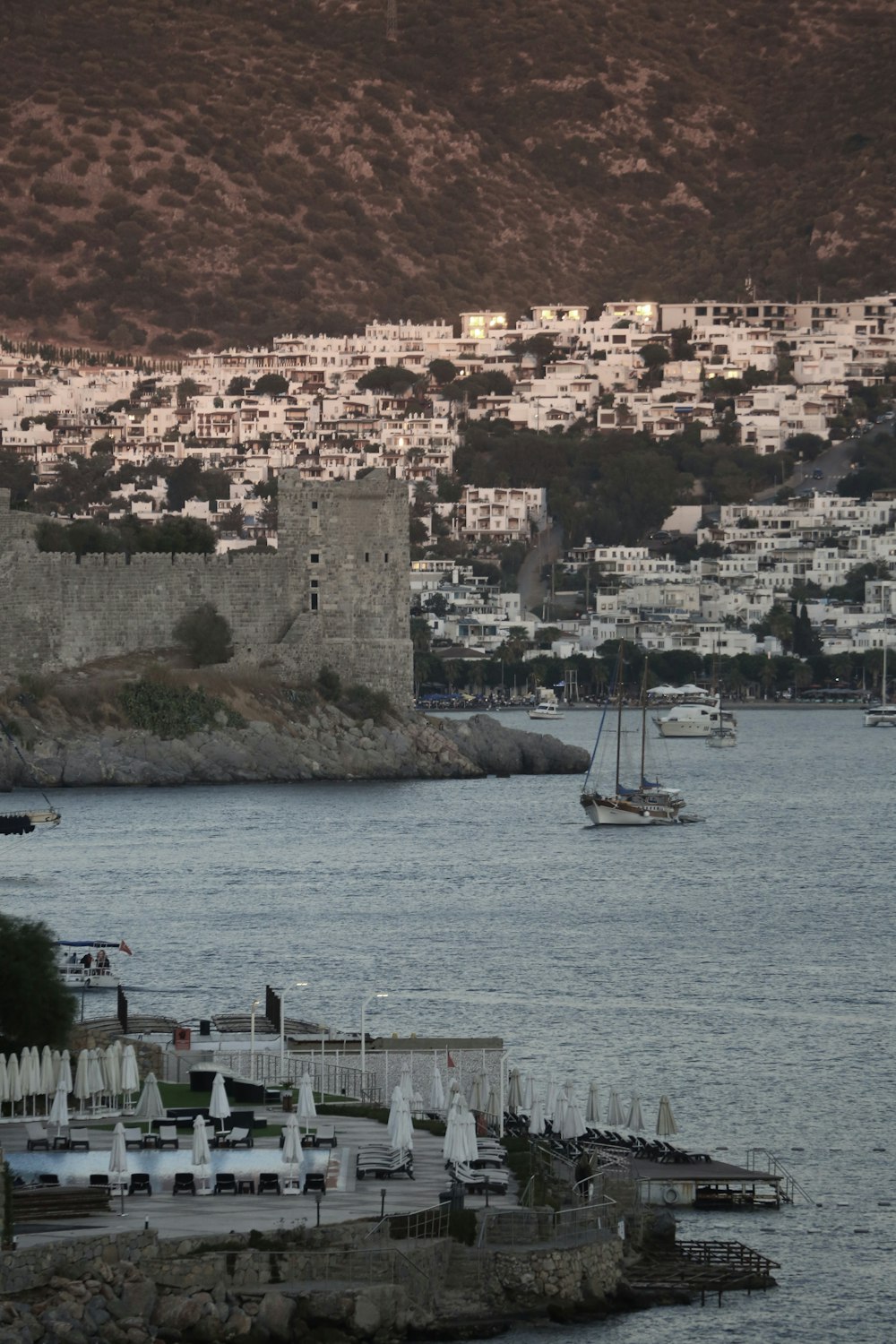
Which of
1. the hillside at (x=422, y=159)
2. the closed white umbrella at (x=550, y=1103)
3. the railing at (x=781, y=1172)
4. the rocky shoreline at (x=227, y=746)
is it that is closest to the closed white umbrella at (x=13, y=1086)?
the closed white umbrella at (x=550, y=1103)

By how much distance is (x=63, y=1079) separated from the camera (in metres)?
21.1

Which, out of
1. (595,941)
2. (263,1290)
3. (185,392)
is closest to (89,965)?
(595,941)

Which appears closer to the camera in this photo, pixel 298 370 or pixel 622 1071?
pixel 622 1071

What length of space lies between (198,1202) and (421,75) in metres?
161

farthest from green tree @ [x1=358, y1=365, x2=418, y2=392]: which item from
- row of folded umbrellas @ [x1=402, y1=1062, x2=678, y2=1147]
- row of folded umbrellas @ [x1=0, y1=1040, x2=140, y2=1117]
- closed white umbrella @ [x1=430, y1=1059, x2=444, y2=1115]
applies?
row of folded umbrellas @ [x1=0, y1=1040, x2=140, y2=1117]

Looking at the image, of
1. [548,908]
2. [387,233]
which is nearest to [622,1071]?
[548,908]

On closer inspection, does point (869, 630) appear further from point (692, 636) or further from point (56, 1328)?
point (56, 1328)

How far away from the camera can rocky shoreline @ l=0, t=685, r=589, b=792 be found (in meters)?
54.4

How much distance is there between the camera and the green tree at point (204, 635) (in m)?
57.3

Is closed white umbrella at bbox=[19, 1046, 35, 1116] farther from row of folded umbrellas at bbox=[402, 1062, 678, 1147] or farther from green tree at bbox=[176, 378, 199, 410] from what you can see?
green tree at bbox=[176, 378, 199, 410]

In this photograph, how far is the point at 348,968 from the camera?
33406mm

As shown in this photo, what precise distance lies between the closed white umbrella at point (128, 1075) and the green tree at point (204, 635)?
3505cm

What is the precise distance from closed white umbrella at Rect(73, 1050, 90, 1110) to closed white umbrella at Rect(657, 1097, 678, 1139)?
152 inches

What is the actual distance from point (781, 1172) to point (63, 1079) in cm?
481
